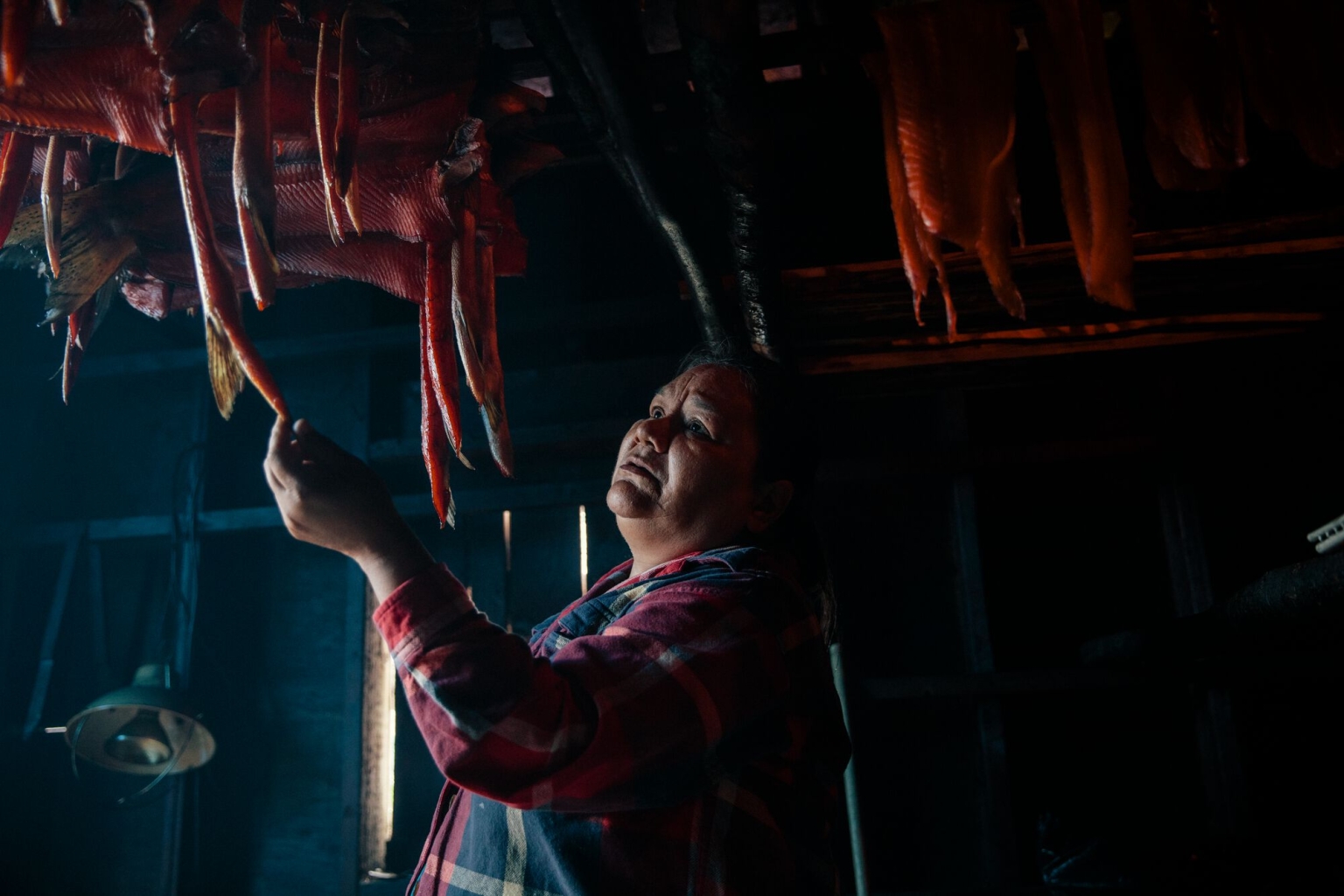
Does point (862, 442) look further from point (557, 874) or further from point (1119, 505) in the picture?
point (557, 874)

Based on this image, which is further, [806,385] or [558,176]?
[558,176]

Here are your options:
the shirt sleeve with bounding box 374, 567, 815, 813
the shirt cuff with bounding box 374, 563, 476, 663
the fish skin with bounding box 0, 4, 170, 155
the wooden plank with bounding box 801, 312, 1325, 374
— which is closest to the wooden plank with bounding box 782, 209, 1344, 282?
the wooden plank with bounding box 801, 312, 1325, 374

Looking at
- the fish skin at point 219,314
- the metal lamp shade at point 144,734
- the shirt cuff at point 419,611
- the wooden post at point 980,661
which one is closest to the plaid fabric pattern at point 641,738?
the shirt cuff at point 419,611

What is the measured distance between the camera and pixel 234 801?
4027 millimetres

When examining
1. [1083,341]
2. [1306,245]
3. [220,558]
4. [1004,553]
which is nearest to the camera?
[1306,245]

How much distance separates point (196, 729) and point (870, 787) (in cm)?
291

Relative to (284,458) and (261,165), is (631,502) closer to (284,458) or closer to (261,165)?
(284,458)

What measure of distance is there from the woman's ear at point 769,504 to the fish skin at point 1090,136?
0.82 m

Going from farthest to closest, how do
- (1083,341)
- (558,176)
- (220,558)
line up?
(220,558) → (558,176) → (1083,341)

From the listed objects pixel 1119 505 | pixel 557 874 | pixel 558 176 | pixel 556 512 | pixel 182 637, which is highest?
pixel 558 176

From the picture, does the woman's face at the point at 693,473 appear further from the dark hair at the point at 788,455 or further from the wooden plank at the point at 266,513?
the wooden plank at the point at 266,513

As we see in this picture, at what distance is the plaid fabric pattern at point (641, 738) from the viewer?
118cm

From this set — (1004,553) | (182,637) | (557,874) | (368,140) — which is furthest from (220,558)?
(1004,553)

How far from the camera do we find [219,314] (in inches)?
57.0
